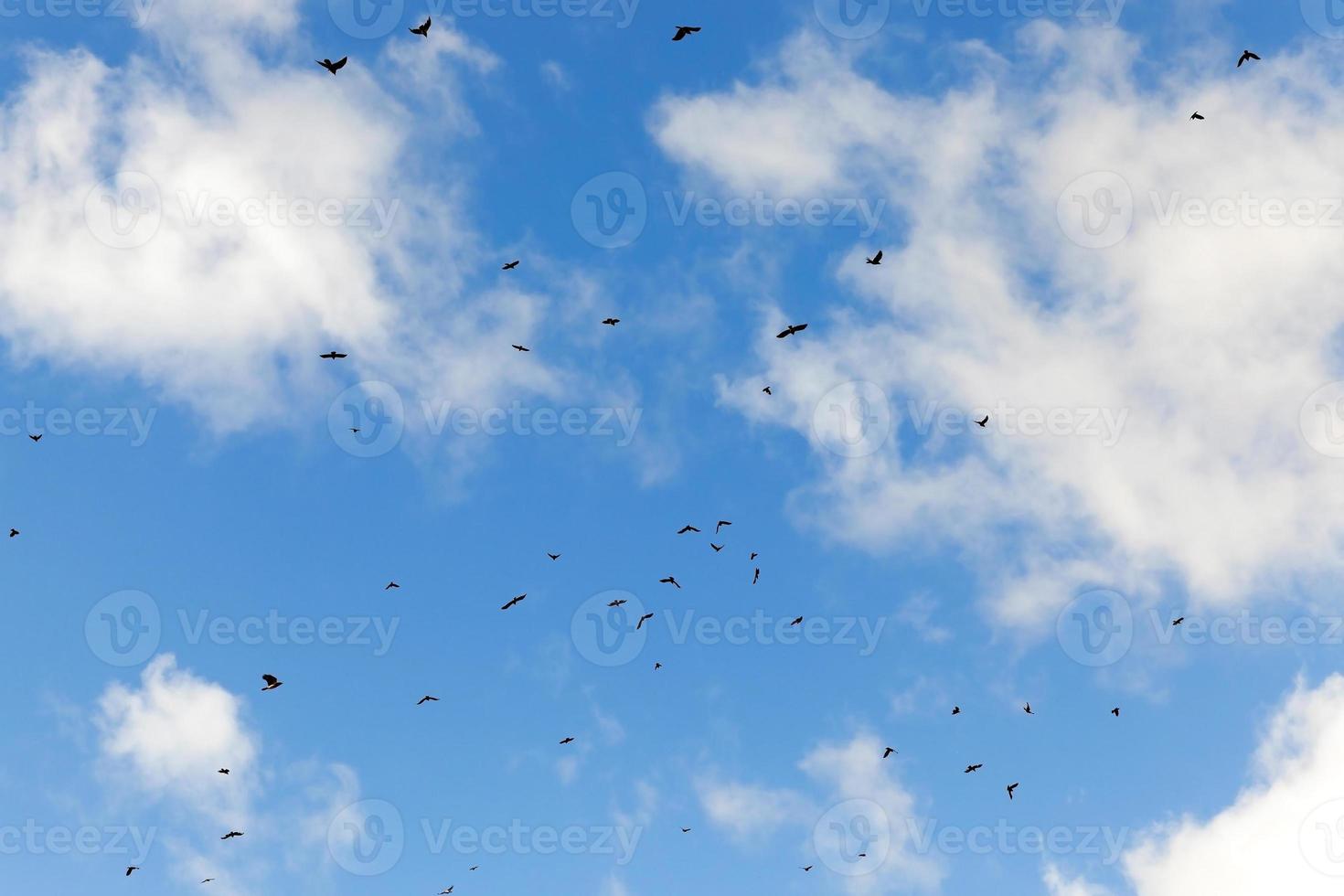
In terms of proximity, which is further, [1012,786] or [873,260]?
[1012,786]

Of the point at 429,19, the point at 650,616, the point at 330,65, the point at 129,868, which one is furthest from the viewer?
the point at 129,868

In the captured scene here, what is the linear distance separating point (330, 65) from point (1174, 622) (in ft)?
194

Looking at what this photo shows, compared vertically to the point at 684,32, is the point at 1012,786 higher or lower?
lower

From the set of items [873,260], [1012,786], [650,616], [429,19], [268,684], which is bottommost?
[1012,786]

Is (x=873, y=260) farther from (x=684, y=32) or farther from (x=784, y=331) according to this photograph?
(x=684, y=32)

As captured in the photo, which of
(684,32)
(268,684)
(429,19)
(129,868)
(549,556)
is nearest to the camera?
(429,19)

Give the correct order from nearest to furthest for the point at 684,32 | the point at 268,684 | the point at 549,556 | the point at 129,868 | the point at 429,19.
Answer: the point at 429,19 → the point at 684,32 → the point at 268,684 → the point at 549,556 → the point at 129,868

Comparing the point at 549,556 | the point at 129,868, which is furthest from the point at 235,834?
Result: the point at 549,556

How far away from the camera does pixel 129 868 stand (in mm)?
76188

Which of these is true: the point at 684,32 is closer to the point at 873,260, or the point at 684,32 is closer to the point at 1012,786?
the point at 873,260

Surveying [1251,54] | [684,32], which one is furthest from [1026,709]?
[684,32]

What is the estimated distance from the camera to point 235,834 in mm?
68438

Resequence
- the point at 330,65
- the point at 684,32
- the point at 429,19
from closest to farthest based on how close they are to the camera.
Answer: the point at 330,65, the point at 429,19, the point at 684,32

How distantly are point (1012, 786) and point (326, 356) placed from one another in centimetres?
5333
